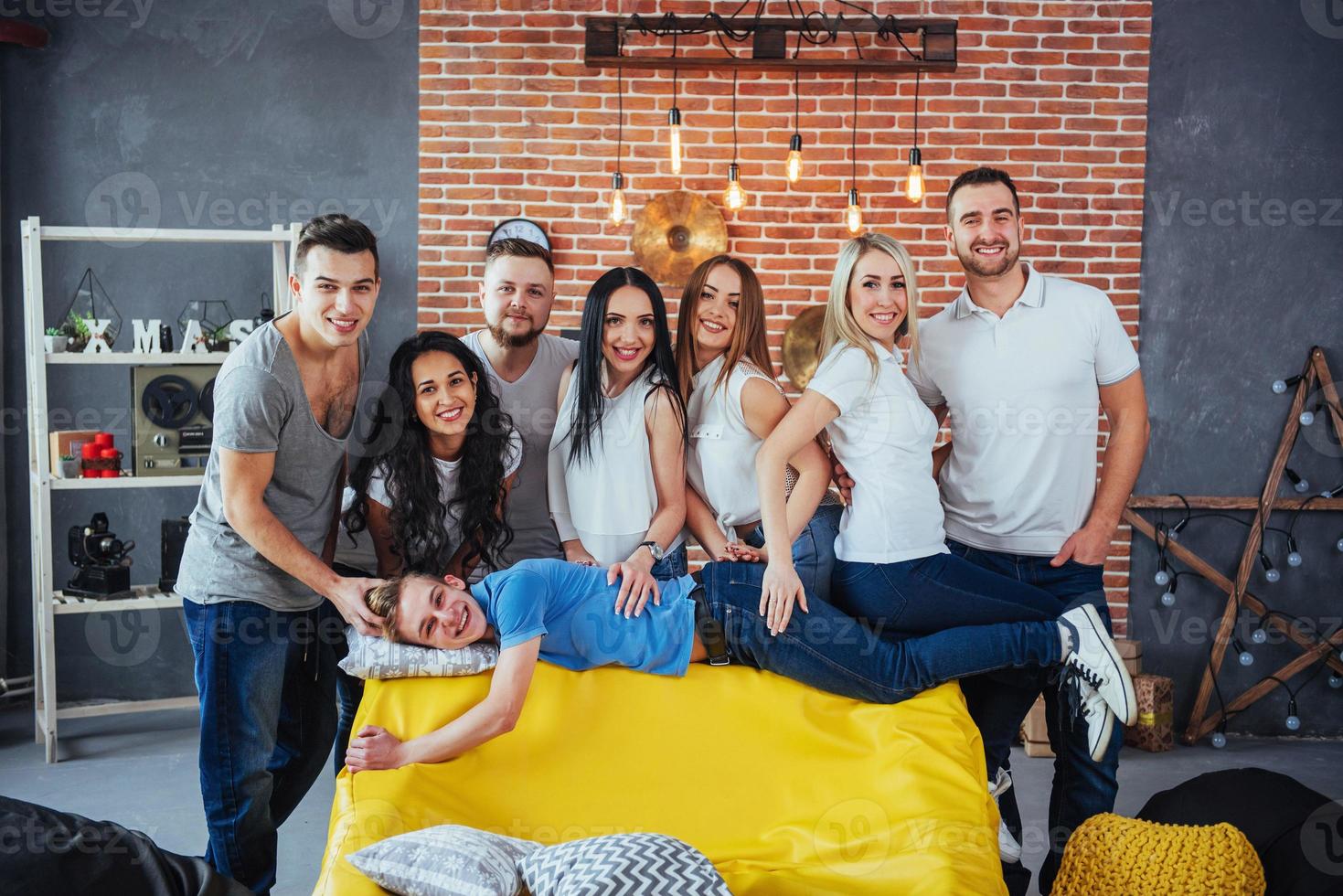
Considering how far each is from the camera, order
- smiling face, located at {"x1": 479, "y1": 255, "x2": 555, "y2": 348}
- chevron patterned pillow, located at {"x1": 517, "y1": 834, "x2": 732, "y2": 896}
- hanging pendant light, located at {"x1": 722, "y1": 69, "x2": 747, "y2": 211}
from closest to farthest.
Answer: chevron patterned pillow, located at {"x1": 517, "y1": 834, "x2": 732, "y2": 896} < smiling face, located at {"x1": 479, "y1": 255, "x2": 555, "y2": 348} < hanging pendant light, located at {"x1": 722, "y1": 69, "x2": 747, "y2": 211}

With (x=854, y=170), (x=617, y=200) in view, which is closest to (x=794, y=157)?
(x=854, y=170)

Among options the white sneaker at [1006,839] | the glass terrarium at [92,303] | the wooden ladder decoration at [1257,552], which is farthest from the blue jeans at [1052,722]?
the glass terrarium at [92,303]

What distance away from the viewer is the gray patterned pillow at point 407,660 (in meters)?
2.25

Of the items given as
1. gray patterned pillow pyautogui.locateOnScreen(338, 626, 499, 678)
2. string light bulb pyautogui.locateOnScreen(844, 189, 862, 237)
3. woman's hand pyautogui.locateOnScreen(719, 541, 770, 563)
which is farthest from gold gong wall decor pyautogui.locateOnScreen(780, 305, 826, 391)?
gray patterned pillow pyautogui.locateOnScreen(338, 626, 499, 678)

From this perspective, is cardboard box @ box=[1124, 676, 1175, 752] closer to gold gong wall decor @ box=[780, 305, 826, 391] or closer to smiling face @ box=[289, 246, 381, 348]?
gold gong wall decor @ box=[780, 305, 826, 391]

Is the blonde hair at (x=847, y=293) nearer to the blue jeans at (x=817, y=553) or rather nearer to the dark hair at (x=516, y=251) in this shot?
the blue jeans at (x=817, y=553)

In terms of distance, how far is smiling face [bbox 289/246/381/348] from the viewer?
2.32 metres

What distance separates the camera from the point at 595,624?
2342 mm

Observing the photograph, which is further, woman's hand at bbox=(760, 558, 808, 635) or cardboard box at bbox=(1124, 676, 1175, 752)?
cardboard box at bbox=(1124, 676, 1175, 752)

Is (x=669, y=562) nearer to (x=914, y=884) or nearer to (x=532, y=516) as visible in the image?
(x=532, y=516)

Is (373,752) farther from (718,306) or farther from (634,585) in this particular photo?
(718,306)

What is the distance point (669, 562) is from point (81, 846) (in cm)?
134

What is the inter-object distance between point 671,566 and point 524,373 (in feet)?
2.21

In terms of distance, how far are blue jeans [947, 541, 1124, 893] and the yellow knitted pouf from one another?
0.97 ft
